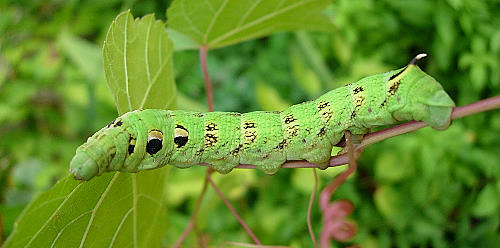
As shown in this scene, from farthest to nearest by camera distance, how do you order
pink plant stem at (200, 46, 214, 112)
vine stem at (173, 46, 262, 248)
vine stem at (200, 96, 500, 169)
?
pink plant stem at (200, 46, 214, 112)
vine stem at (173, 46, 262, 248)
vine stem at (200, 96, 500, 169)

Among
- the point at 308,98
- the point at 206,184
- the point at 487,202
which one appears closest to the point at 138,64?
the point at 206,184

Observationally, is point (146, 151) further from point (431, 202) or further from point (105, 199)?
point (431, 202)

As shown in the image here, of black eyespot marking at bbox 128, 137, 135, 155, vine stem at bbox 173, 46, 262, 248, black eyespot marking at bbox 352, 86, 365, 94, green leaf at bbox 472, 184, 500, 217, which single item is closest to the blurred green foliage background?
green leaf at bbox 472, 184, 500, 217

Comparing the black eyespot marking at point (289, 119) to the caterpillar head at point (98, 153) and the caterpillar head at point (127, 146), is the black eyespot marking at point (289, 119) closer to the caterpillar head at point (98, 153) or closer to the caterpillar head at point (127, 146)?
the caterpillar head at point (127, 146)

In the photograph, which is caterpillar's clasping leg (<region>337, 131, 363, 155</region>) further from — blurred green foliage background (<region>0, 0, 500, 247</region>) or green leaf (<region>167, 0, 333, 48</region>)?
blurred green foliage background (<region>0, 0, 500, 247</region>)

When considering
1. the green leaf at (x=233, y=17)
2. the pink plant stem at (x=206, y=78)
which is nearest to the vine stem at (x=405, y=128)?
the pink plant stem at (x=206, y=78)

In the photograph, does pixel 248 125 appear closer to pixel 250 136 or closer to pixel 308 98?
pixel 250 136

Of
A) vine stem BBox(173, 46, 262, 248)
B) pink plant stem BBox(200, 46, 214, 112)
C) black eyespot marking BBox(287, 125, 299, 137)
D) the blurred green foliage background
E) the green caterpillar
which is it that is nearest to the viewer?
the green caterpillar

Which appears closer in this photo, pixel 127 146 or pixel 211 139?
pixel 127 146
